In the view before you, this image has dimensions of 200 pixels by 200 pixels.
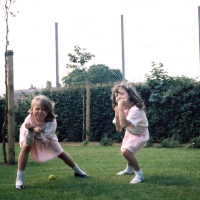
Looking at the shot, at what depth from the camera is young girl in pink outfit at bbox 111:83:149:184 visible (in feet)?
15.7

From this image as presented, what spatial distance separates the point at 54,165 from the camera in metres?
6.61

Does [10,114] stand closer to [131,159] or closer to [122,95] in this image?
[122,95]

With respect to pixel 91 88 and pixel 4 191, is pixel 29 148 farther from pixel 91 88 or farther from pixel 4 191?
pixel 91 88

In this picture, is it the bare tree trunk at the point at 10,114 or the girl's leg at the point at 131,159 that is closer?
the girl's leg at the point at 131,159

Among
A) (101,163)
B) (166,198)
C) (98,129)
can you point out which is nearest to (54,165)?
(101,163)

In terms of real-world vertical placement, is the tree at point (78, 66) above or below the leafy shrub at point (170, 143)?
above

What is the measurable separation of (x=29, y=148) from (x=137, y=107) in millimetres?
1453

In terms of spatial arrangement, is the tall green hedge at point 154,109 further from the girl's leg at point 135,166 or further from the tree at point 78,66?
the girl's leg at point 135,166

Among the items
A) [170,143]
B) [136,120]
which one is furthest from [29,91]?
[136,120]

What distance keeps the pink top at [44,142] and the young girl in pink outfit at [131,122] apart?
85cm

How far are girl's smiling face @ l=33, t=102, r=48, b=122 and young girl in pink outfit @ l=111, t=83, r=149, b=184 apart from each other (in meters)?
0.93

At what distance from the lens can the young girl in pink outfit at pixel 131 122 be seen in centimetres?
479

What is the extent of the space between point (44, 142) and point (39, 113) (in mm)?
363

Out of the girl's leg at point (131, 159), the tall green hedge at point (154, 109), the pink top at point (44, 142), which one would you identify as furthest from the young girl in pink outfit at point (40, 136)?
the tall green hedge at point (154, 109)
